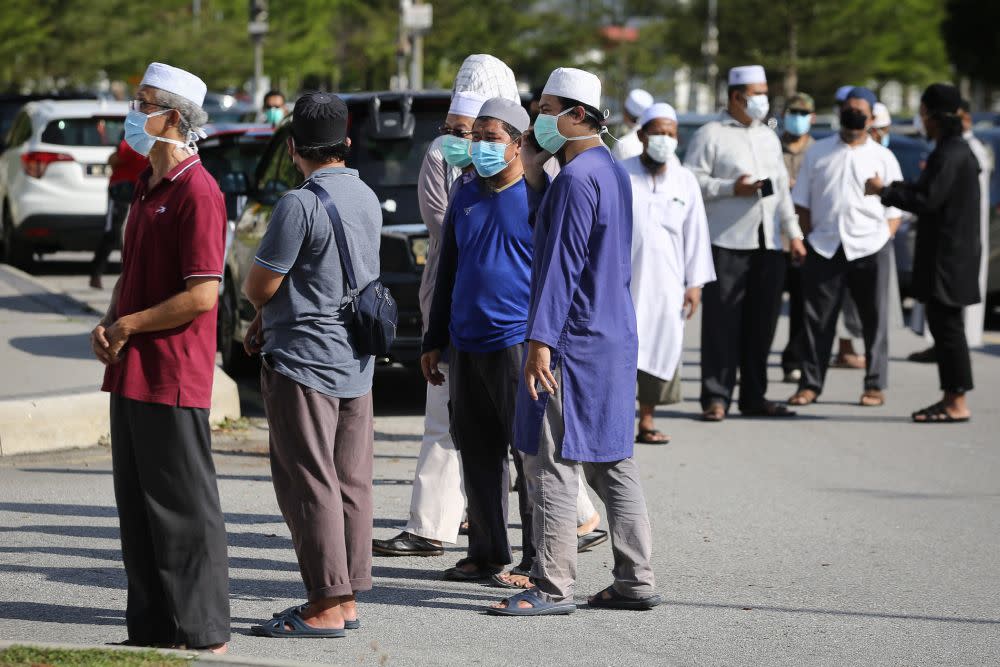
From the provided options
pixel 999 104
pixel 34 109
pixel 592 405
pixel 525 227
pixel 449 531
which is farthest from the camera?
pixel 999 104

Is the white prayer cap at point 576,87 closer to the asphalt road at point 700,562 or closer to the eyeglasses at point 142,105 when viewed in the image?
the eyeglasses at point 142,105

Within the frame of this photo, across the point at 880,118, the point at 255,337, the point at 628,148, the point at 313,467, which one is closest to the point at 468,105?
the point at 255,337

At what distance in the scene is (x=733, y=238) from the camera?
1004cm

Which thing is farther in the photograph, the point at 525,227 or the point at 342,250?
the point at 525,227

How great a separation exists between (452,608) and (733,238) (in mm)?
4727

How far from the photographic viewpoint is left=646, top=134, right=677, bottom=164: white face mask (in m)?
8.93

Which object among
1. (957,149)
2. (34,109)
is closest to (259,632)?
(957,149)

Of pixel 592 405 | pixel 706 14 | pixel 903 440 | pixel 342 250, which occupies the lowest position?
pixel 903 440

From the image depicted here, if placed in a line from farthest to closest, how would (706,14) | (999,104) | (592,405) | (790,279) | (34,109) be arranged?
1. (999,104)
2. (706,14)
3. (34,109)
4. (790,279)
5. (592,405)

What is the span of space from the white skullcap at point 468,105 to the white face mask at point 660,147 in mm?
2457

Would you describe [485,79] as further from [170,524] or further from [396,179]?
[396,179]

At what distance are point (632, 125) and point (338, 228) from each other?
676cm

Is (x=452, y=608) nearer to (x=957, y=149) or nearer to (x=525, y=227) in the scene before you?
(x=525, y=227)

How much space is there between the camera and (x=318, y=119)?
5309 mm
